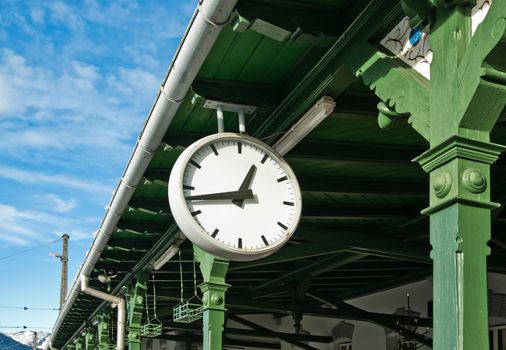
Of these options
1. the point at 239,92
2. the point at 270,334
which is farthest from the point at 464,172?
the point at 270,334

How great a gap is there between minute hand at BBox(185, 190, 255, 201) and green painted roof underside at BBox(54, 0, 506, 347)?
0.78 metres

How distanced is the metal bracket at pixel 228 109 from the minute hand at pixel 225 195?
539mm

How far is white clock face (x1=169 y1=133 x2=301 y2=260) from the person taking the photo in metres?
4.44

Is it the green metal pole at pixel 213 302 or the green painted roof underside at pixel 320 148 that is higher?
the green painted roof underside at pixel 320 148

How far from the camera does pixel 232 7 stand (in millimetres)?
3750

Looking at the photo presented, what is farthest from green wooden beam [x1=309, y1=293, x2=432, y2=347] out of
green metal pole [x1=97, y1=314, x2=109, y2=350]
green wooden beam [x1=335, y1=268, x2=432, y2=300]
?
green metal pole [x1=97, y1=314, x2=109, y2=350]

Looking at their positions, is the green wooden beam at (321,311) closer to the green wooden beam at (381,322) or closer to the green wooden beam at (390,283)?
the green wooden beam at (381,322)

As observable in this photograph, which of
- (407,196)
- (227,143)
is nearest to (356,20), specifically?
(227,143)

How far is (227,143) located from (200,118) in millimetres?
1067

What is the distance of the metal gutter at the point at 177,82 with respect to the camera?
385 cm

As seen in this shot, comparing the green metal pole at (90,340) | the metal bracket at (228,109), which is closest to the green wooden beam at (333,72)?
the metal bracket at (228,109)

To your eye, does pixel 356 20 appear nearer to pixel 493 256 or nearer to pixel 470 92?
pixel 470 92

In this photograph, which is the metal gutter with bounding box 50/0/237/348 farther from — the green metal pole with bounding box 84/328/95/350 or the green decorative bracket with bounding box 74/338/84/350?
the green decorative bracket with bounding box 74/338/84/350

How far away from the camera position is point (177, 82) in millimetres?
4500
